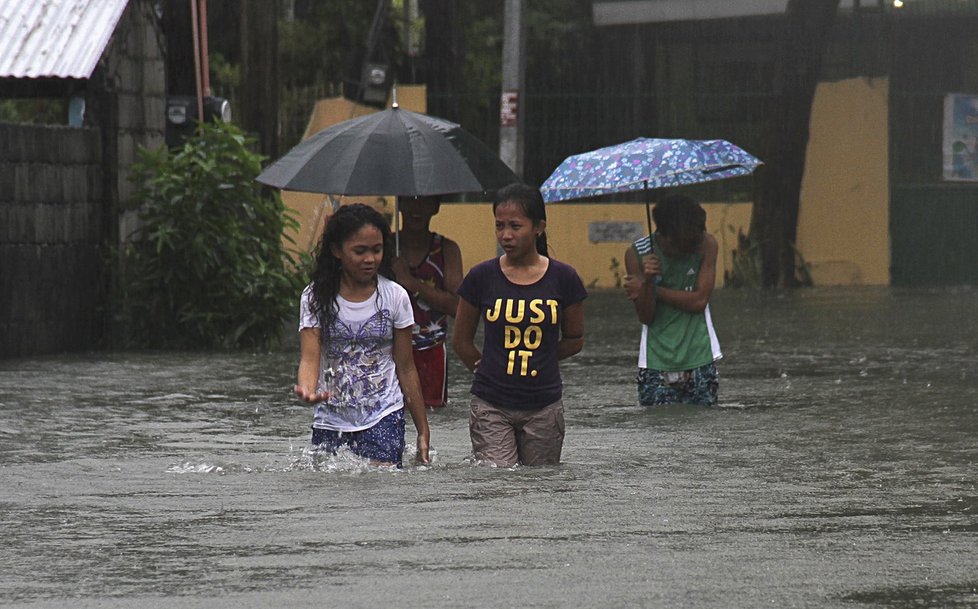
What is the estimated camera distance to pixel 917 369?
14180mm

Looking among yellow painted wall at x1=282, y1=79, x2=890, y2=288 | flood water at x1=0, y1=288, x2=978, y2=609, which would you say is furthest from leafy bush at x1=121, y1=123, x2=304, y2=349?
yellow painted wall at x1=282, y1=79, x2=890, y2=288

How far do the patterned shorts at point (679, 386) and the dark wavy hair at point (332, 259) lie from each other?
3.44 m

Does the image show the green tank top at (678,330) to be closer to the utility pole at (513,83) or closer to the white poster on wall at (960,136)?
the utility pole at (513,83)

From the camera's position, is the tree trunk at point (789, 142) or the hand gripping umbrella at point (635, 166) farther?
the tree trunk at point (789, 142)

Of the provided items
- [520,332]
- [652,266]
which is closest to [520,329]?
[520,332]

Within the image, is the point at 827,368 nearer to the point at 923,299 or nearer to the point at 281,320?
the point at 281,320

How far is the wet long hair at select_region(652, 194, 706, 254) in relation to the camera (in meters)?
10.8

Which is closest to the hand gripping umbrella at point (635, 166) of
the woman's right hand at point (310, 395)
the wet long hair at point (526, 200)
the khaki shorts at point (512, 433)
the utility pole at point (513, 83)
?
the wet long hair at point (526, 200)

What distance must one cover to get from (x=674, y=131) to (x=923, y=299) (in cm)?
615

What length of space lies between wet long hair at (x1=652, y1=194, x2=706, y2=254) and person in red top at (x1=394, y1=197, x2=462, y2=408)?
1410 mm

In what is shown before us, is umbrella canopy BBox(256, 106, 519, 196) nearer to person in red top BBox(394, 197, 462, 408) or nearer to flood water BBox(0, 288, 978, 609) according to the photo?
person in red top BBox(394, 197, 462, 408)

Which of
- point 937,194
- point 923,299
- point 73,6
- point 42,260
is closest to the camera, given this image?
point 42,260

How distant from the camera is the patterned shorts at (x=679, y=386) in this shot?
11.0 m

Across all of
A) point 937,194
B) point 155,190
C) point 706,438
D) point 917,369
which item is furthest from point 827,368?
point 937,194
